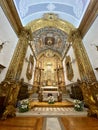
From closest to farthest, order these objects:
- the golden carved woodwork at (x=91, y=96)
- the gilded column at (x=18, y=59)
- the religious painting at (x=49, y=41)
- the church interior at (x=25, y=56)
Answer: the church interior at (x=25, y=56), the golden carved woodwork at (x=91, y=96), the gilded column at (x=18, y=59), the religious painting at (x=49, y=41)

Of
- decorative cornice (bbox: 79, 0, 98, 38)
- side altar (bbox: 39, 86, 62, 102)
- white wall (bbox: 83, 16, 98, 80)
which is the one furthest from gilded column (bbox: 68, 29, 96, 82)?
side altar (bbox: 39, 86, 62, 102)

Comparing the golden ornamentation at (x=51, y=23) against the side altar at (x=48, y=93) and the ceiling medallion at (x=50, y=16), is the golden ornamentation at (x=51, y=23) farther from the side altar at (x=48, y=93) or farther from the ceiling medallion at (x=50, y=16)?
the side altar at (x=48, y=93)

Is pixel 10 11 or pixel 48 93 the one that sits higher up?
pixel 10 11

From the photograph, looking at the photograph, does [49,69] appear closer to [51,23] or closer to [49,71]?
[49,71]

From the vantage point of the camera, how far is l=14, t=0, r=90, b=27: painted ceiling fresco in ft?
22.6

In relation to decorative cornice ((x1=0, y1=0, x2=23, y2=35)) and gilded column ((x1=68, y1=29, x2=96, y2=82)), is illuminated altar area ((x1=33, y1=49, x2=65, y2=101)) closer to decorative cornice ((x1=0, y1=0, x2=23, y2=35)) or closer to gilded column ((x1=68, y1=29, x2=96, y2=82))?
gilded column ((x1=68, y1=29, x2=96, y2=82))

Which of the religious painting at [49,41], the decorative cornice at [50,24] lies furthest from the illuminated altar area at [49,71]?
the decorative cornice at [50,24]

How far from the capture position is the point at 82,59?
21.2 feet

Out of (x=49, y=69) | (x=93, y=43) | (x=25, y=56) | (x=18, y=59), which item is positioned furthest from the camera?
(x=49, y=69)

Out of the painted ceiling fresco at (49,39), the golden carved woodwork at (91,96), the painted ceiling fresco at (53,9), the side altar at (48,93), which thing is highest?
the painted ceiling fresco at (49,39)

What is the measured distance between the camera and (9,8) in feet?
18.0

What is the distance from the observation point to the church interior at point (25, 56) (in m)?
3.95

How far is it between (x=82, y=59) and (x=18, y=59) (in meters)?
3.77

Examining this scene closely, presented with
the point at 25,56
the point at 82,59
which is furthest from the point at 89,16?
the point at 25,56
